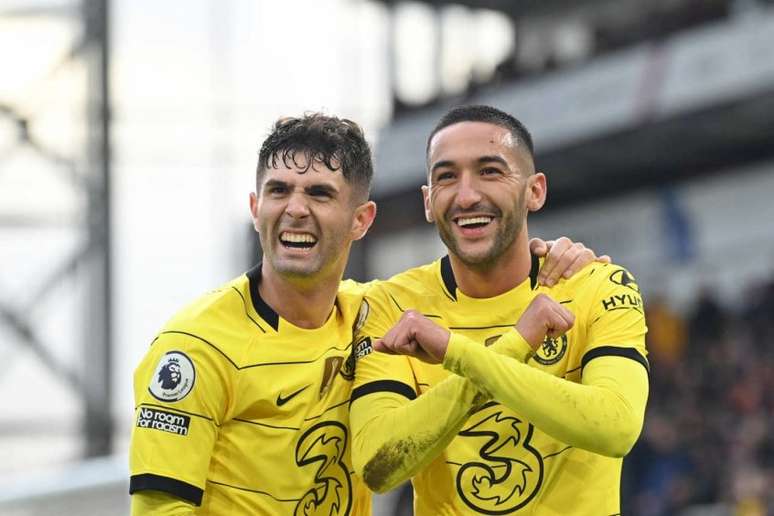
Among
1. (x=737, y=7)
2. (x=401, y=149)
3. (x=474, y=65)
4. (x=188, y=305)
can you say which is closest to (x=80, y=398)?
(x=188, y=305)

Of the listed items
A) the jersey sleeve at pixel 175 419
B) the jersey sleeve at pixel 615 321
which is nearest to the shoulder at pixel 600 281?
the jersey sleeve at pixel 615 321

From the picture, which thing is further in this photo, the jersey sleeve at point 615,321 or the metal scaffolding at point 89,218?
the metal scaffolding at point 89,218

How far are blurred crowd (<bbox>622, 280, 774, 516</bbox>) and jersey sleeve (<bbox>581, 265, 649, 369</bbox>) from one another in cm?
656

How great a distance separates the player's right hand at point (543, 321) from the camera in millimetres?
3316

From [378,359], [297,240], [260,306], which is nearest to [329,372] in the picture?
[378,359]

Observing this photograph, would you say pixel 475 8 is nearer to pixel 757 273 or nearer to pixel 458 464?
pixel 757 273

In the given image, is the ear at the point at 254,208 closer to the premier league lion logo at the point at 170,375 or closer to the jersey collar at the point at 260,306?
the jersey collar at the point at 260,306

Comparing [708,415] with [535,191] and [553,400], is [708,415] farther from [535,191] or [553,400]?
[553,400]

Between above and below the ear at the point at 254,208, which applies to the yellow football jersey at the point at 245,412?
below

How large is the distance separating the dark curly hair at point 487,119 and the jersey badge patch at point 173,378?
861 millimetres

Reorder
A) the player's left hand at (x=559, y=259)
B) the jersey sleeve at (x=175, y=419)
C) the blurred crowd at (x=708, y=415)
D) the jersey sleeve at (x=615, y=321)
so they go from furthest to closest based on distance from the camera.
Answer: the blurred crowd at (x=708, y=415) → the player's left hand at (x=559, y=259) → the jersey sleeve at (x=615, y=321) → the jersey sleeve at (x=175, y=419)

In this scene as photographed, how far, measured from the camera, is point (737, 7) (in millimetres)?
14523

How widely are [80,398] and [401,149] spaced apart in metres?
11.0

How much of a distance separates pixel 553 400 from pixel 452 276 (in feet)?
2.02
